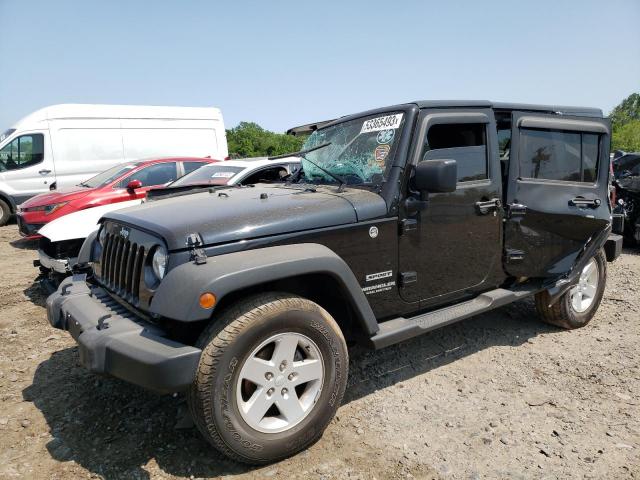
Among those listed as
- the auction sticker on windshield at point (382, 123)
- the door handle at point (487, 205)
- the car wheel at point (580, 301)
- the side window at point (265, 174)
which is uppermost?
the auction sticker on windshield at point (382, 123)

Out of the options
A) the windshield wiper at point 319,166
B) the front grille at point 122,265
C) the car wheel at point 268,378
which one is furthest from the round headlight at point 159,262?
the windshield wiper at point 319,166

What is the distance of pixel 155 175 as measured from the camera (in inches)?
320

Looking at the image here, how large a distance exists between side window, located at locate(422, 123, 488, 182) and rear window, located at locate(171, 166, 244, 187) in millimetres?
3614

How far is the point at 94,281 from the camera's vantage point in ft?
11.0

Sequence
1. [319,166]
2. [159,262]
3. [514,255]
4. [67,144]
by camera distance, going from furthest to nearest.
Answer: [67,144], [514,255], [319,166], [159,262]

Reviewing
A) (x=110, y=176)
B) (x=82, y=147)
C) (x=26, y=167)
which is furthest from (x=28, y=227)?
(x=26, y=167)

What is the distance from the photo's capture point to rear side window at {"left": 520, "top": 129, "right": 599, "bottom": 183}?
3.90 meters

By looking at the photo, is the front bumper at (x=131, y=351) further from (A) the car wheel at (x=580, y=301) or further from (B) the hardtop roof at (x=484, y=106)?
(A) the car wheel at (x=580, y=301)

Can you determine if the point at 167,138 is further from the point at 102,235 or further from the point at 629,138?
the point at 629,138

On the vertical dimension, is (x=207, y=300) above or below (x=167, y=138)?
below

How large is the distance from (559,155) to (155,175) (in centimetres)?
640

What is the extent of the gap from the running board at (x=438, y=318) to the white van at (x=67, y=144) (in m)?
10.0

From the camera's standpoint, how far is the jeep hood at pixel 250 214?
8.36 feet

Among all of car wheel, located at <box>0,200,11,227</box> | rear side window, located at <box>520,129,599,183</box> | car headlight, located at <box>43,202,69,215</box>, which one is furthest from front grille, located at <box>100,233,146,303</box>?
car wheel, located at <box>0,200,11,227</box>
